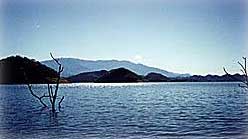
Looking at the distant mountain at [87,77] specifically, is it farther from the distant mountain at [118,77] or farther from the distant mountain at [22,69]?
the distant mountain at [22,69]

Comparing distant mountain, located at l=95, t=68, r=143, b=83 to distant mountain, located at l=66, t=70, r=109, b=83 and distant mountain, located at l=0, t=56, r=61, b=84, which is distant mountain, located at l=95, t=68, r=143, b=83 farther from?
distant mountain, located at l=0, t=56, r=61, b=84

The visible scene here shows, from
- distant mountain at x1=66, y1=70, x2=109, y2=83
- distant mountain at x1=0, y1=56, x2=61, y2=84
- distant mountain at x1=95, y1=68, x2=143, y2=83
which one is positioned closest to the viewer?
distant mountain at x1=0, y1=56, x2=61, y2=84

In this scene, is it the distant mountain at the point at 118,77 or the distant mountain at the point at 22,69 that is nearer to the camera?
the distant mountain at the point at 22,69

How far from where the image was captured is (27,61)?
793cm


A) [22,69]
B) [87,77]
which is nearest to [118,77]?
[87,77]

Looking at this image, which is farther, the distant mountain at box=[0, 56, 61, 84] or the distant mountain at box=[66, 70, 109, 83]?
the distant mountain at box=[66, 70, 109, 83]

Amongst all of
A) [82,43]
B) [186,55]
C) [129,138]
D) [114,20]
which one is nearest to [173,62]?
[186,55]

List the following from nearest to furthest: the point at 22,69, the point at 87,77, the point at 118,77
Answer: the point at 22,69 < the point at 87,77 < the point at 118,77

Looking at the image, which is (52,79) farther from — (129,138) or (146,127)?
(129,138)

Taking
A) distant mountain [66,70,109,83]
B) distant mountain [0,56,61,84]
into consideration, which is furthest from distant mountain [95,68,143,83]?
distant mountain [0,56,61,84]

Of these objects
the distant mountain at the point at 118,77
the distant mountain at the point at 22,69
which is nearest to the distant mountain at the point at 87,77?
the distant mountain at the point at 118,77

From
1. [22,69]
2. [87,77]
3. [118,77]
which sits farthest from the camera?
[118,77]

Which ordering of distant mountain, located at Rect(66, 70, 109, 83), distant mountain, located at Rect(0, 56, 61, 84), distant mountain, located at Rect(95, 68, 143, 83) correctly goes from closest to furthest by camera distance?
distant mountain, located at Rect(0, 56, 61, 84)
distant mountain, located at Rect(66, 70, 109, 83)
distant mountain, located at Rect(95, 68, 143, 83)

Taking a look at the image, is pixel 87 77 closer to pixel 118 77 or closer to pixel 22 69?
pixel 118 77
